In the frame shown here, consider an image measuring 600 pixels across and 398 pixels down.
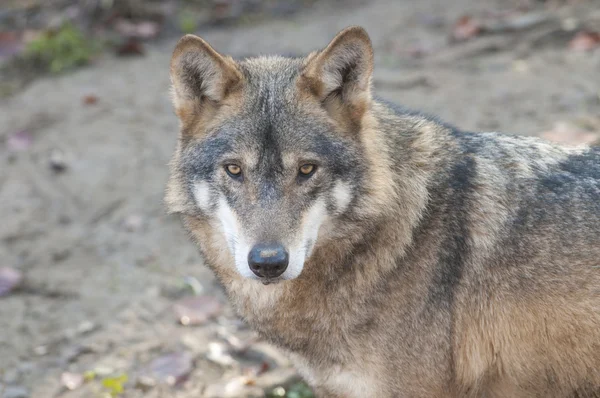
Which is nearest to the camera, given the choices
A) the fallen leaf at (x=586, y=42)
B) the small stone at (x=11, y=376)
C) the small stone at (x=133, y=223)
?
the small stone at (x=11, y=376)

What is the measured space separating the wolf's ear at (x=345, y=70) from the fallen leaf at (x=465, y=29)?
222 inches

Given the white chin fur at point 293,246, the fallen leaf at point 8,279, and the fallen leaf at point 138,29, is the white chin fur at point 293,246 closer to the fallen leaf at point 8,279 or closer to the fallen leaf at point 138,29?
the fallen leaf at point 8,279

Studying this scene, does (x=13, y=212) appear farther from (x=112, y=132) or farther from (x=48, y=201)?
(x=112, y=132)

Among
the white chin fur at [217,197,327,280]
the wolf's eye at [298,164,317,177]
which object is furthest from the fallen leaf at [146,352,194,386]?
the wolf's eye at [298,164,317,177]

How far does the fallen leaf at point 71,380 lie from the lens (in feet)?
16.5

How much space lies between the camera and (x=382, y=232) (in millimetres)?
3822

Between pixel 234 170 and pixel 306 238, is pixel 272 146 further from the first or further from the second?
pixel 306 238

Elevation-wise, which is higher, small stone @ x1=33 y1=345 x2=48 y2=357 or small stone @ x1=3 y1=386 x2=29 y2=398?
small stone @ x1=33 y1=345 x2=48 y2=357

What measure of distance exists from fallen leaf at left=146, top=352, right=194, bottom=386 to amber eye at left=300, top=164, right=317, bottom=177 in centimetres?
213

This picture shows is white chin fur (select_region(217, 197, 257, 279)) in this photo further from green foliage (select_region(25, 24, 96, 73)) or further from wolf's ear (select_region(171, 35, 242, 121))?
green foliage (select_region(25, 24, 96, 73))

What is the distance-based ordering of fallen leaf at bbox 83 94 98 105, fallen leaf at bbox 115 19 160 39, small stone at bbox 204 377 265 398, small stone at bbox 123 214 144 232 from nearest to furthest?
1. small stone at bbox 204 377 265 398
2. small stone at bbox 123 214 144 232
3. fallen leaf at bbox 83 94 98 105
4. fallen leaf at bbox 115 19 160 39

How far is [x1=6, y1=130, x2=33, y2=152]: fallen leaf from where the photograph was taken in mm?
7867

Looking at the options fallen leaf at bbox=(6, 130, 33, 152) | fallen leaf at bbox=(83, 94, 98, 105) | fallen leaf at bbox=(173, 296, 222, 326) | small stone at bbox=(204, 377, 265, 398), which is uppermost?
fallen leaf at bbox=(83, 94, 98, 105)

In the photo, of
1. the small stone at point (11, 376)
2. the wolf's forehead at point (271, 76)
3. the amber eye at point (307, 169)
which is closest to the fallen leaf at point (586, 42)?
the wolf's forehead at point (271, 76)
